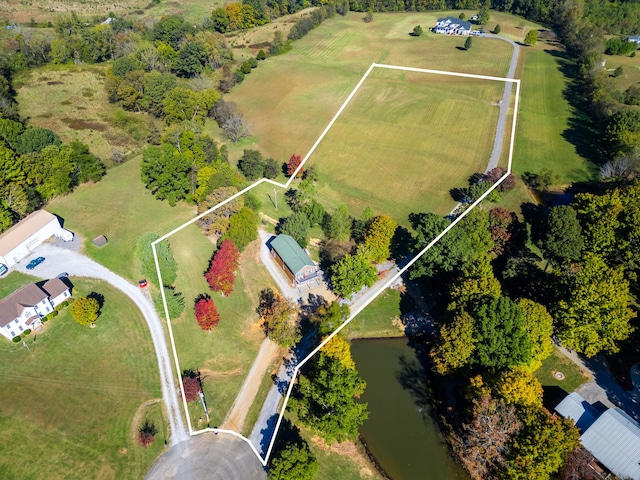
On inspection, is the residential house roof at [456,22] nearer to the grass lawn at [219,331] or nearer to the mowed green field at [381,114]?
the mowed green field at [381,114]

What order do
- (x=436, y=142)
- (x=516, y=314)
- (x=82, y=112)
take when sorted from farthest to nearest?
(x=82, y=112) → (x=436, y=142) → (x=516, y=314)

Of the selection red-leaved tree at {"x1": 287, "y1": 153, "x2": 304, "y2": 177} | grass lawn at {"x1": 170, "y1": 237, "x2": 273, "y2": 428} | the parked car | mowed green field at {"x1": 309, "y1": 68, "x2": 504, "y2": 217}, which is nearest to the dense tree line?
the parked car

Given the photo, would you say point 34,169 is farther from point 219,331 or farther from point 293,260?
point 293,260

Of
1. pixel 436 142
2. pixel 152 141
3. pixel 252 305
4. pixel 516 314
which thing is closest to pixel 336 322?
pixel 252 305

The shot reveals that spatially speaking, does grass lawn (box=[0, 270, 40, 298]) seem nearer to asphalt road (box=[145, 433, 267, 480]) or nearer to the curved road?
the curved road

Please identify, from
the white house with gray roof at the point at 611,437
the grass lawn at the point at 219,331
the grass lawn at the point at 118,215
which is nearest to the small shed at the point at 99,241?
the grass lawn at the point at 118,215

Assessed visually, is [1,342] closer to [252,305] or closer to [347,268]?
[252,305]
